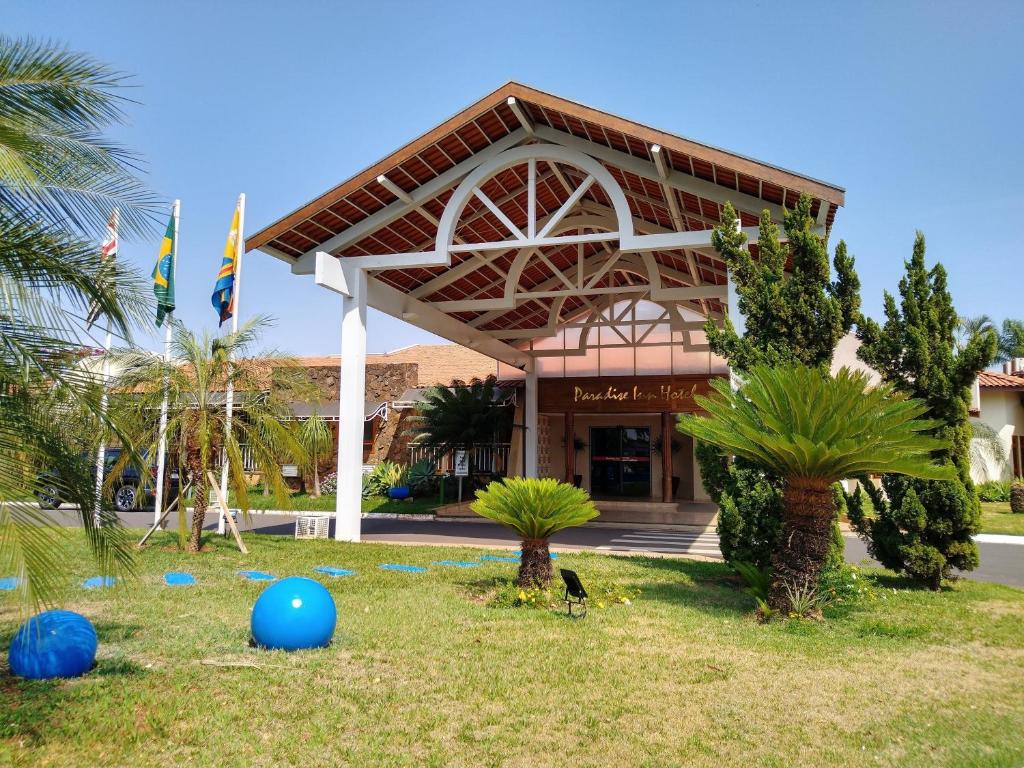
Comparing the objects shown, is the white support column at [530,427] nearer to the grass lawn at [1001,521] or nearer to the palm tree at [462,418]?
the palm tree at [462,418]

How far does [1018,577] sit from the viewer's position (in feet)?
36.6

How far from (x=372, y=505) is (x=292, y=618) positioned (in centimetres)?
1766

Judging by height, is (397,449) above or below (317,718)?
above

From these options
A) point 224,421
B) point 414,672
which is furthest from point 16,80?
point 224,421

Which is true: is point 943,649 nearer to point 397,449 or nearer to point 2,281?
point 2,281

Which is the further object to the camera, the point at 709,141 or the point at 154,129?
the point at 709,141

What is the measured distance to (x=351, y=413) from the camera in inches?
547

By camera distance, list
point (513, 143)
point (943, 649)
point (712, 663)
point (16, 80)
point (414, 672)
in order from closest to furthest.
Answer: point (16, 80) < point (414, 672) < point (712, 663) < point (943, 649) < point (513, 143)

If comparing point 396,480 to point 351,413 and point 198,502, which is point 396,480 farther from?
point 198,502

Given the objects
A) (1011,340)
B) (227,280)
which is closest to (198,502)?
(227,280)

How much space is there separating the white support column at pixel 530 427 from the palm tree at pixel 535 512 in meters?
14.4

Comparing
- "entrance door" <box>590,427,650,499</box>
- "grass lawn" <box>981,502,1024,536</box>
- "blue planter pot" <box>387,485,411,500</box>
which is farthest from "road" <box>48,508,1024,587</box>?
"entrance door" <box>590,427,650,499</box>

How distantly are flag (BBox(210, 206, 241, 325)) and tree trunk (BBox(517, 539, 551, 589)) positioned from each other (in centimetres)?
878

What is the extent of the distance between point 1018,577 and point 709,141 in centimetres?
798
